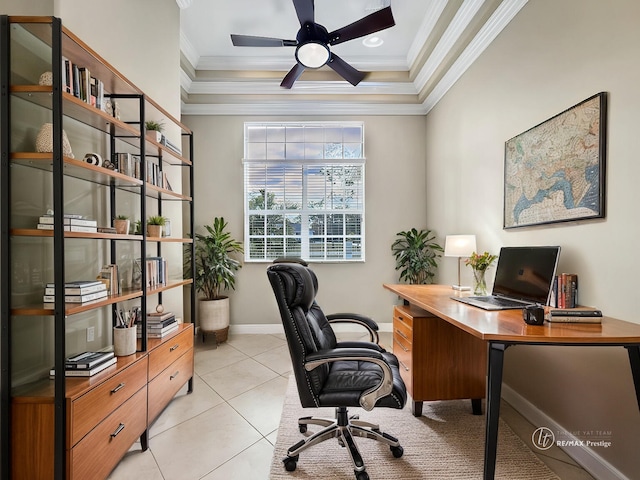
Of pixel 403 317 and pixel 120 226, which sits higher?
pixel 120 226

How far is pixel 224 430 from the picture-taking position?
7.03ft

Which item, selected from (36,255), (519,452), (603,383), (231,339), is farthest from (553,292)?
(231,339)

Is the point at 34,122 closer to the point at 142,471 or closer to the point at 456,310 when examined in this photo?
the point at 142,471

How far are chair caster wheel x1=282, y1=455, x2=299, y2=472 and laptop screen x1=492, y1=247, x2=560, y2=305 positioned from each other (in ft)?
5.52

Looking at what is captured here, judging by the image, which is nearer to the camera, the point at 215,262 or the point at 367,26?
the point at 367,26

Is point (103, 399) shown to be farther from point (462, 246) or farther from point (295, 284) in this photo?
point (462, 246)

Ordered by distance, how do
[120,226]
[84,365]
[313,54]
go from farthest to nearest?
[313,54]
[120,226]
[84,365]

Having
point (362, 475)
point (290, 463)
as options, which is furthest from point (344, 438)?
point (290, 463)

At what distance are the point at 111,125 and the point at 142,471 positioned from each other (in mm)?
2040

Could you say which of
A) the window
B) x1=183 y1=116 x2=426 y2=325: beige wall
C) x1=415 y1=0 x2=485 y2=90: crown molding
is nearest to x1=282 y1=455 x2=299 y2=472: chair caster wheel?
x1=183 y1=116 x2=426 y2=325: beige wall

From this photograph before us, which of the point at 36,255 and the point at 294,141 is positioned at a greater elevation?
the point at 294,141

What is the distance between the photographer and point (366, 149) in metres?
4.43

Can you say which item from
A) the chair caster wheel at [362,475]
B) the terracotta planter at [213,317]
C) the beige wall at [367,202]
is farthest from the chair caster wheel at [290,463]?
the beige wall at [367,202]

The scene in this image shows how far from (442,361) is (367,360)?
3.10 ft
